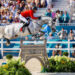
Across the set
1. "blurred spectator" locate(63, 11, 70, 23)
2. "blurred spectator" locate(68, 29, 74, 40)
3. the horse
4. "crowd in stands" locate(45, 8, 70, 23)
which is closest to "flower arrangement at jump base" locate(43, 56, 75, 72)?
the horse

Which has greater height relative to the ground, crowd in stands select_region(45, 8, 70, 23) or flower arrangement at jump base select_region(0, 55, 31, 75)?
crowd in stands select_region(45, 8, 70, 23)

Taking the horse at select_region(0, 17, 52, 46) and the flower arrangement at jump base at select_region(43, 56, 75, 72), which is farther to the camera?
the horse at select_region(0, 17, 52, 46)

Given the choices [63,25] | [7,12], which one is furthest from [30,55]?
[7,12]

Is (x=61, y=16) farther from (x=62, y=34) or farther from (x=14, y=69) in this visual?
(x=14, y=69)

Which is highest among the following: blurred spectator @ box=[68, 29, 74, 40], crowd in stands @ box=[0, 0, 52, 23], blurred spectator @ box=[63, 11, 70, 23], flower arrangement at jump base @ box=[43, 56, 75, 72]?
crowd in stands @ box=[0, 0, 52, 23]

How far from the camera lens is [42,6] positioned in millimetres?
18250

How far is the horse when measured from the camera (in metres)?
13.9

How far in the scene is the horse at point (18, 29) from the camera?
13.9 metres

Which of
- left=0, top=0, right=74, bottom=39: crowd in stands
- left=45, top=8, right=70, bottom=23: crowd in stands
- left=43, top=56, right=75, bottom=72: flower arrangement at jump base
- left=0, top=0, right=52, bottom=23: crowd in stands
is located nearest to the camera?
left=43, top=56, right=75, bottom=72: flower arrangement at jump base

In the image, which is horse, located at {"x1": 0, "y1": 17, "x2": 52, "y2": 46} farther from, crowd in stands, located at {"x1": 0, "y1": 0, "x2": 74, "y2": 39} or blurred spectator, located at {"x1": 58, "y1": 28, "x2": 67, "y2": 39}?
crowd in stands, located at {"x1": 0, "y1": 0, "x2": 74, "y2": 39}

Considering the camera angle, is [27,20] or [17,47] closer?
[27,20]

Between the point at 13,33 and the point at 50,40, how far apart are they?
4.67 feet

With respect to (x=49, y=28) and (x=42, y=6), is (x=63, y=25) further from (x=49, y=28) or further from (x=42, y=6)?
(x=42, y=6)

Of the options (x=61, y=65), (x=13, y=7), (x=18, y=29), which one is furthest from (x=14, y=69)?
(x=13, y=7)
